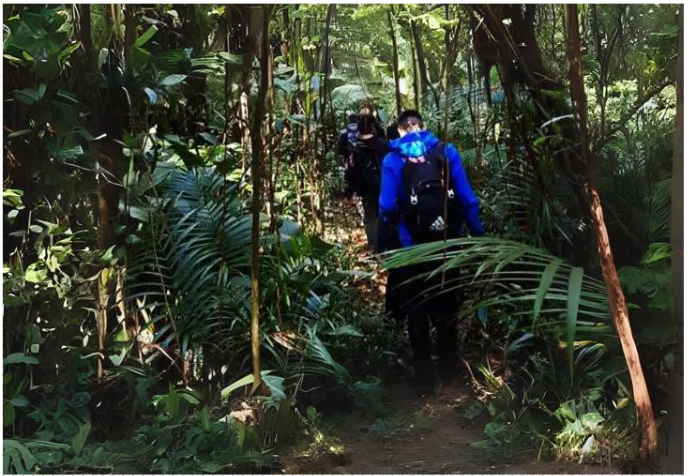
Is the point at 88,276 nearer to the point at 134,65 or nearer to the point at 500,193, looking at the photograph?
the point at 134,65

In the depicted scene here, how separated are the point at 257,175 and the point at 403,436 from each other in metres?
1.35

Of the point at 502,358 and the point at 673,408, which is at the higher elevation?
the point at 502,358

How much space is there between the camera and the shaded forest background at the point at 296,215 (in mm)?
3693

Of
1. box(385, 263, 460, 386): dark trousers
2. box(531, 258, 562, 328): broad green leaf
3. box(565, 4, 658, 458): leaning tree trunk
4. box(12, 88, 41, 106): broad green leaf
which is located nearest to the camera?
box(531, 258, 562, 328): broad green leaf

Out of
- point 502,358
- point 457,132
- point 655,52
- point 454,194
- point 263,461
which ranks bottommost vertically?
point 263,461

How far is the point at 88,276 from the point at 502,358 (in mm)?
1960

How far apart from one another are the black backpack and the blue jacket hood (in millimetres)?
29

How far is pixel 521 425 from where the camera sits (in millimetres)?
3754

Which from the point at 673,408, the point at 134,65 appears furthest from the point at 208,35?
the point at 673,408

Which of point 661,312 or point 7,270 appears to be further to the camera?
point 7,270

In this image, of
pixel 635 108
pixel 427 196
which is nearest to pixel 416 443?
pixel 427 196

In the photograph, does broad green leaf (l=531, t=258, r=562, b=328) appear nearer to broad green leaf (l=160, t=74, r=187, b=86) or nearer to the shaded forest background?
the shaded forest background

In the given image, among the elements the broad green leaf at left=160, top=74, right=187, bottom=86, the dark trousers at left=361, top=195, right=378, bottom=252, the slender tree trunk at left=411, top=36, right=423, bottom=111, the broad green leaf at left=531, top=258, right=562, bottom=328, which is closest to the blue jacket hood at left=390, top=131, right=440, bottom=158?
the slender tree trunk at left=411, top=36, right=423, bottom=111

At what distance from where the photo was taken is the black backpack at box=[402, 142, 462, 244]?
375 centimetres
